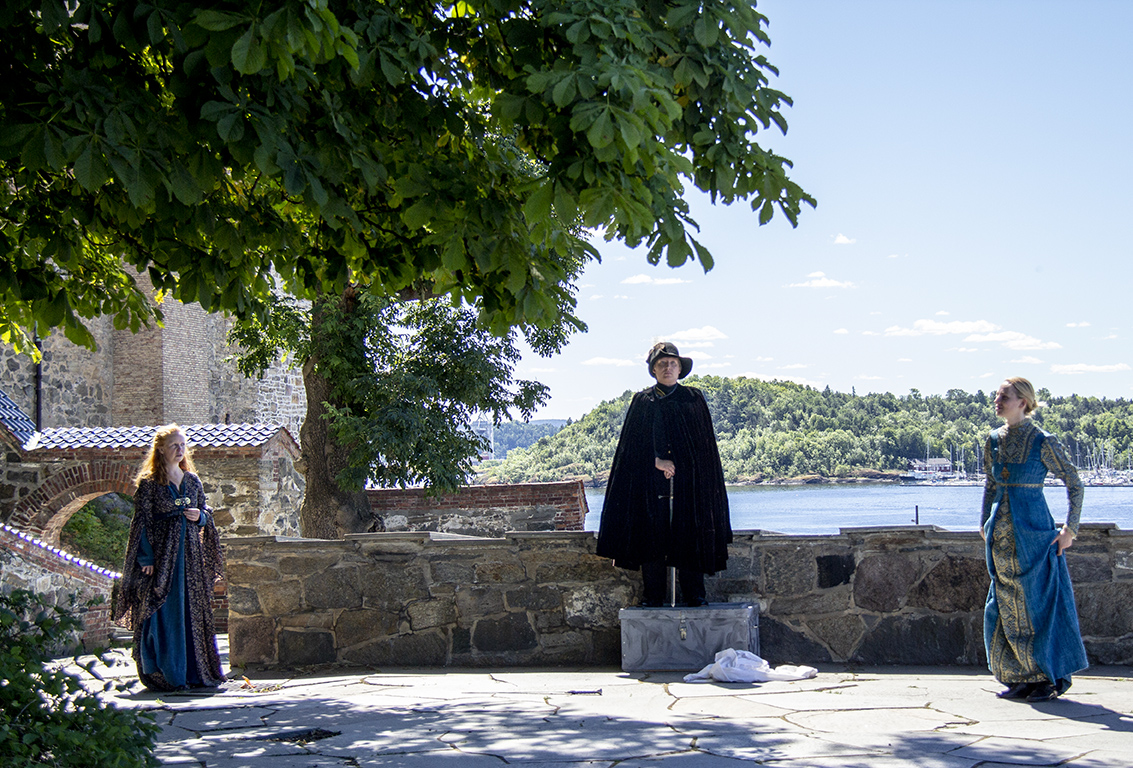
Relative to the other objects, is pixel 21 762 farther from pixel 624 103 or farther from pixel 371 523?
pixel 371 523

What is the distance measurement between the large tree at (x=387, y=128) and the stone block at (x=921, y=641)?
10.4ft

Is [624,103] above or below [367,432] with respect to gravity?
above

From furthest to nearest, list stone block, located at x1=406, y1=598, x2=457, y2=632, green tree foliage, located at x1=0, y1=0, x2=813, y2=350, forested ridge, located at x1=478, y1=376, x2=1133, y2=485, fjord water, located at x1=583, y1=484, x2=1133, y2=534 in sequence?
forested ridge, located at x1=478, y1=376, x2=1133, y2=485 < fjord water, located at x1=583, y1=484, x2=1133, y2=534 < stone block, located at x1=406, y1=598, x2=457, y2=632 < green tree foliage, located at x1=0, y1=0, x2=813, y2=350

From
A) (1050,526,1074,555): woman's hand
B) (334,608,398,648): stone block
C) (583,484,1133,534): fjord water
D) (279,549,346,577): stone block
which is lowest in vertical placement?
(583,484,1133,534): fjord water

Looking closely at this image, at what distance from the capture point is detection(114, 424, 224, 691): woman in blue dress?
6.15 m

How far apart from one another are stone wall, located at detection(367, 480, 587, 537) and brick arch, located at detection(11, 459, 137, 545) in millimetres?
3545

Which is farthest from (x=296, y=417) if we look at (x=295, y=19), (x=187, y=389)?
(x=295, y=19)

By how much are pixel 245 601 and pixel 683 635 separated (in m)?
2.90

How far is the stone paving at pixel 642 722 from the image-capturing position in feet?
12.5

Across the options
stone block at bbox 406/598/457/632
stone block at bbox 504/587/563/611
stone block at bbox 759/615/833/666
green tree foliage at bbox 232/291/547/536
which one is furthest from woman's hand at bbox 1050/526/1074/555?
green tree foliage at bbox 232/291/547/536

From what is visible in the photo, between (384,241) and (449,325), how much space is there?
8.58m

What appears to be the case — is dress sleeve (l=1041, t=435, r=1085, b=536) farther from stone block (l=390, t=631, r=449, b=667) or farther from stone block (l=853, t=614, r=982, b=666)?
stone block (l=390, t=631, r=449, b=667)

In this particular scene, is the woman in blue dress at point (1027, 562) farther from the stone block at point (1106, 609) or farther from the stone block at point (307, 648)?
the stone block at point (307, 648)

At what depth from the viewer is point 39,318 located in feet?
16.3
